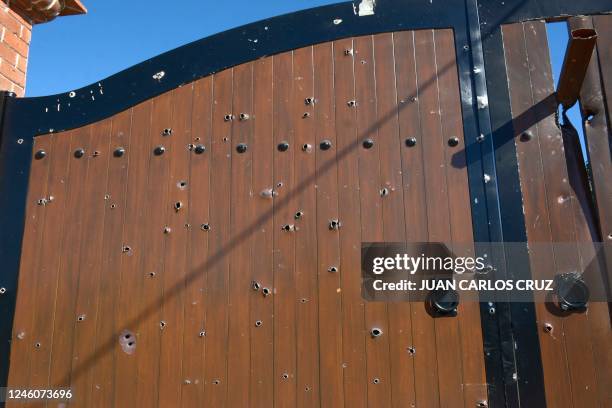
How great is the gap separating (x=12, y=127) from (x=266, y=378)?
1.54m

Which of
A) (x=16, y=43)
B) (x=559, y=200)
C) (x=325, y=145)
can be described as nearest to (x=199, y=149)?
(x=325, y=145)

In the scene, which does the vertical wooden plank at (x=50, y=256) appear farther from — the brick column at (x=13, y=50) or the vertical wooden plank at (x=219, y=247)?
the vertical wooden plank at (x=219, y=247)

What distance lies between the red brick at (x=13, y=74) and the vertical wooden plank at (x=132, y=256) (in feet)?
2.21

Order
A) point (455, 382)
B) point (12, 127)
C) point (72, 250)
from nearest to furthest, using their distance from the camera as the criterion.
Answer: point (455, 382) < point (72, 250) < point (12, 127)

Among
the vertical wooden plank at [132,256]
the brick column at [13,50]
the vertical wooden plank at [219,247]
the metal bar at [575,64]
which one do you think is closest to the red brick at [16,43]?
the brick column at [13,50]

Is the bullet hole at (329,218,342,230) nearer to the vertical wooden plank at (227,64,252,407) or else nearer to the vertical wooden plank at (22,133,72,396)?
the vertical wooden plank at (227,64,252,407)

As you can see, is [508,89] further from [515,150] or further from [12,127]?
[12,127]

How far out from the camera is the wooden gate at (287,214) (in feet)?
6.65

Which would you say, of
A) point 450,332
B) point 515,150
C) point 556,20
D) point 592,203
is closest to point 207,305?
point 450,332

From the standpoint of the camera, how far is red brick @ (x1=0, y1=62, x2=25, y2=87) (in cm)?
256

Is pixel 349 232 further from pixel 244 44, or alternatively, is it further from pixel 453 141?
pixel 244 44

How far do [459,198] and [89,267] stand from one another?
1.46 meters

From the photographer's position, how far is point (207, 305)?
2.16m

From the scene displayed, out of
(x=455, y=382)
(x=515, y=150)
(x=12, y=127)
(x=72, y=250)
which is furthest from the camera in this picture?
(x=12, y=127)
